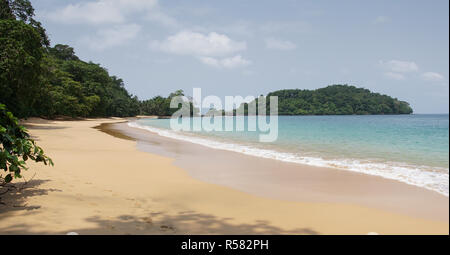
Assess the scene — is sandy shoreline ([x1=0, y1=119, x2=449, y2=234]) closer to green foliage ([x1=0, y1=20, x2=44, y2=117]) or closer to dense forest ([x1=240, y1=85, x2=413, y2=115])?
green foliage ([x1=0, y1=20, x2=44, y2=117])

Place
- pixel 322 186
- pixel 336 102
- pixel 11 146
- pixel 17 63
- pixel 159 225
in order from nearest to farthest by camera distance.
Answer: pixel 159 225, pixel 11 146, pixel 322 186, pixel 17 63, pixel 336 102

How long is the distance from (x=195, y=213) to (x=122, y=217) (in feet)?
3.51

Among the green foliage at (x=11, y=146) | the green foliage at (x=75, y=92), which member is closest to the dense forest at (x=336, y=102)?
the green foliage at (x=75, y=92)

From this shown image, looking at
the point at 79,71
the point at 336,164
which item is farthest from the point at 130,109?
the point at 336,164

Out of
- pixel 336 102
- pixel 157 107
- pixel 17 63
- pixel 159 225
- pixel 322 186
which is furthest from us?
pixel 336 102

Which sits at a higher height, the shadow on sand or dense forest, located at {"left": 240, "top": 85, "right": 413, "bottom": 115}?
dense forest, located at {"left": 240, "top": 85, "right": 413, "bottom": 115}

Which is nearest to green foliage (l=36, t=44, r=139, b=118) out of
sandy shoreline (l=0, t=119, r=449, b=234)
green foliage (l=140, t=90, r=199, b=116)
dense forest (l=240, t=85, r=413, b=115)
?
green foliage (l=140, t=90, r=199, b=116)

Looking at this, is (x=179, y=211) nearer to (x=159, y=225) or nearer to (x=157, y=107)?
(x=159, y=225)

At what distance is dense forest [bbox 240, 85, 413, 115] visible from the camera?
142250 mm

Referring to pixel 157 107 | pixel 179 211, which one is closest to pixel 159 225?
pixel 179 211

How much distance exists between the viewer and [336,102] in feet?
478
